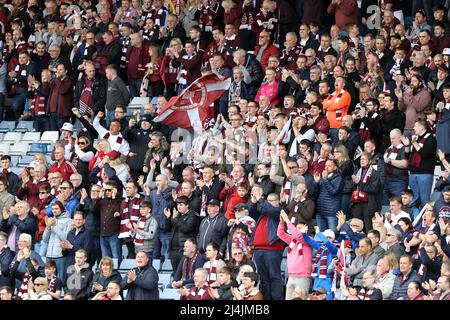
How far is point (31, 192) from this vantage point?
21344mm

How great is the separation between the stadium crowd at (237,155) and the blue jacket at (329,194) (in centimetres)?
3

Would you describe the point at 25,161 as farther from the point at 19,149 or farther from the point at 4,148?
the point at 4,148

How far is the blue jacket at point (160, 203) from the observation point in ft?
65.4

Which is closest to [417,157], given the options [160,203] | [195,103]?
[160,203]

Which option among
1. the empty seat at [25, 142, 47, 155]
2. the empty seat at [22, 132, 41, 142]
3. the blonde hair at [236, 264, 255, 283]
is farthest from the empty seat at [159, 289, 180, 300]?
the empty seat at [22, 132, 41, 142]

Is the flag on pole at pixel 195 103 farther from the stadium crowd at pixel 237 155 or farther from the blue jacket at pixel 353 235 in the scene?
the blue jacket at pixel 353 235

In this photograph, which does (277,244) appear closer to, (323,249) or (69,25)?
(323,249)

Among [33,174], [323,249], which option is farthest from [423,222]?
[33,174]

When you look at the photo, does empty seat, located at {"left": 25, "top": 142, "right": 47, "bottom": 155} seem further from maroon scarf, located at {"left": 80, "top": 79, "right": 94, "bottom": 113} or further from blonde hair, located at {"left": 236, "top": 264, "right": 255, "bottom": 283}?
blonde hair, located at {"left": 236, "top": 264, "right": 255, "bottom": 283}

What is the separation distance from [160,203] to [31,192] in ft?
7.02

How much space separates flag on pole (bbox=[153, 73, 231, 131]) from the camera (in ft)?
72.7

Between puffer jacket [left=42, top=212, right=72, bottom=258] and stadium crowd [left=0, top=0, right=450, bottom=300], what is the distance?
0.09 ft

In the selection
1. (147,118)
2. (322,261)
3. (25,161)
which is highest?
(147,118)

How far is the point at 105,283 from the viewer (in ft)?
59.6
